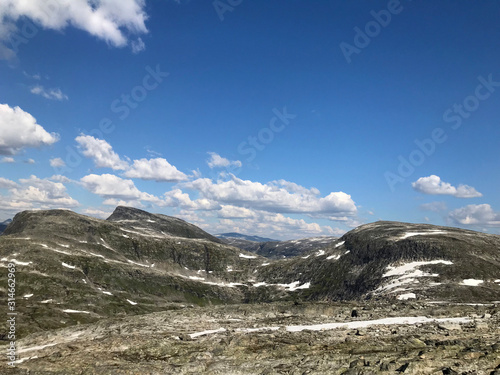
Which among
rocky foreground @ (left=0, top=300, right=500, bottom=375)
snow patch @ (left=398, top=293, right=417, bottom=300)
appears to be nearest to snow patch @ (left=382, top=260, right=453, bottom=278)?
snow patch @ (left=398, top=293, right=417, bottom=300)

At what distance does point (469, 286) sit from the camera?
140 meters

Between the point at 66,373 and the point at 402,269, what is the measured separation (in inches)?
7418

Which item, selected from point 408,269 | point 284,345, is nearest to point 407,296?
point 408,269

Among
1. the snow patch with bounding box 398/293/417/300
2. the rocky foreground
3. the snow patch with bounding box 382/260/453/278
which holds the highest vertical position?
the rocky foreground

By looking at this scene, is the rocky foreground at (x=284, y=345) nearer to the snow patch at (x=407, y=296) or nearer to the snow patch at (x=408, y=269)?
the snow patch at (x=407, y=296)

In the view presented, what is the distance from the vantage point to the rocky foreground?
22.2 metres

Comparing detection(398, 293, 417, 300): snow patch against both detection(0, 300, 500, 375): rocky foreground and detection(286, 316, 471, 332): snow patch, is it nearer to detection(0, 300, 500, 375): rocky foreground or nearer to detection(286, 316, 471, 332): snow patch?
detection(0, 300, 500, 375): rocky foreground

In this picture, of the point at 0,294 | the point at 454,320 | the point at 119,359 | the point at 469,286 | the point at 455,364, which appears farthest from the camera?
the point at 0,294

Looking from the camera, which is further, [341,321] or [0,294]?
[0,294]

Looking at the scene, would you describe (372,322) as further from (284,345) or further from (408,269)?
(408,269)

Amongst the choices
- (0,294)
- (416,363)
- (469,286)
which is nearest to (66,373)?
(416,363)

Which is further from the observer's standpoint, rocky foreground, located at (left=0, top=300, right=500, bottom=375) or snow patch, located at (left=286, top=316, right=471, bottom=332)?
snow patch, located at (left=286, top=316, right=471, bottom=332)

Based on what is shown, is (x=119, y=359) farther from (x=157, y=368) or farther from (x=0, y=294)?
(x=0, y=294)

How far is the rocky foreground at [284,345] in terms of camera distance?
72.8ft
